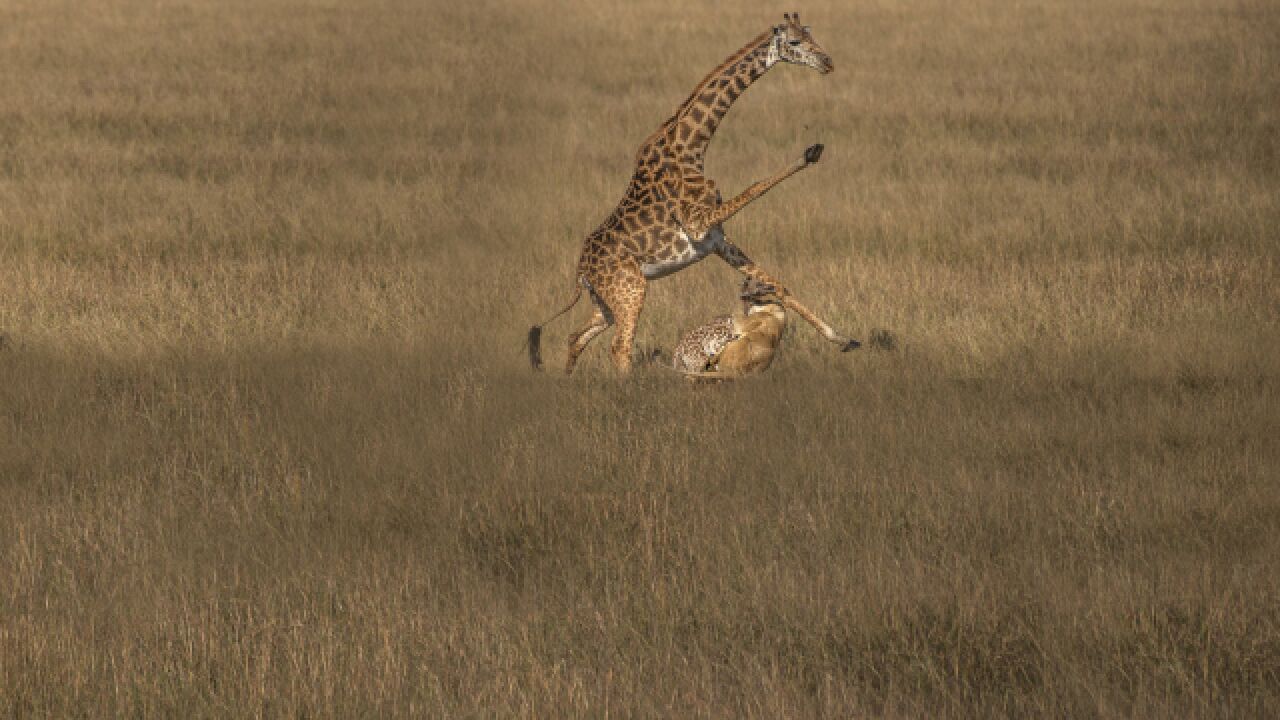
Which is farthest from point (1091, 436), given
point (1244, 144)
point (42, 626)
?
point (1244, 144)

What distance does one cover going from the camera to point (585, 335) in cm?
832

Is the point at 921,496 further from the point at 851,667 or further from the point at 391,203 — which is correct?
the point at 391,203

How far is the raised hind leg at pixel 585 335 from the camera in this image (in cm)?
829

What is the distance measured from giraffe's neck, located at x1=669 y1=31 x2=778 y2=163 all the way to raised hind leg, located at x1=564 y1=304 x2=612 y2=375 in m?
0.90

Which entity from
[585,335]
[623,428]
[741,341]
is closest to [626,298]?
[585,335]

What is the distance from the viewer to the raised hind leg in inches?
326

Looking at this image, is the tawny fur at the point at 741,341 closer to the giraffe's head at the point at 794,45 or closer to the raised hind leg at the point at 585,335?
the raised hind leg at the point at 585,335

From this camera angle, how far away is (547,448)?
705cm

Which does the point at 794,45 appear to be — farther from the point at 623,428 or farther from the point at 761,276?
the point at 623,428

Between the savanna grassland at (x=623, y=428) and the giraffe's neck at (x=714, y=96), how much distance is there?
1.18m

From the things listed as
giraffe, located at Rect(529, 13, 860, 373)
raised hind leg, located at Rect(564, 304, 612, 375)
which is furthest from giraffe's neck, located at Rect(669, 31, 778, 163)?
raised hind leg, located at Rect(564, 304, 612, 375)

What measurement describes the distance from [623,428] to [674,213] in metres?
1.14

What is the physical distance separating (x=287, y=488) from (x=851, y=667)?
2.64 meters

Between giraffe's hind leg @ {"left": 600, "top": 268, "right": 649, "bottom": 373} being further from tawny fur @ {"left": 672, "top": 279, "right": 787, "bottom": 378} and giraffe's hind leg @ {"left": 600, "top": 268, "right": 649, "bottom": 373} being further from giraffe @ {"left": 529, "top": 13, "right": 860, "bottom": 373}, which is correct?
tawny fur @ {"left": 672, "top": 279, "right": 787, "bottom": 378}
